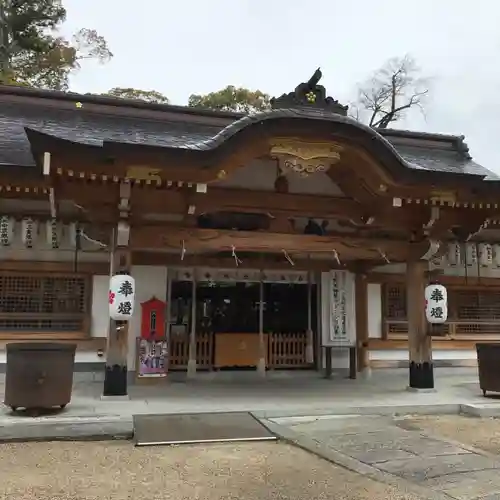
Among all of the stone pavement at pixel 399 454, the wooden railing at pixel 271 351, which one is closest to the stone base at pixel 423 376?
the stone pavement at pixel 399 454

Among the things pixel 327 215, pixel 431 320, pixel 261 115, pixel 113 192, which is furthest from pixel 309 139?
pixel 431 320

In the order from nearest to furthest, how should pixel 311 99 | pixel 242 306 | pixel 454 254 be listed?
pixel 311 99 < pixel 242 306 < pixel 454 254

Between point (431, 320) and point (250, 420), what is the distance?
4037 mm

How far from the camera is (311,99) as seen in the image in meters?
8.84

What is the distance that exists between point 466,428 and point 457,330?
6.02 metres

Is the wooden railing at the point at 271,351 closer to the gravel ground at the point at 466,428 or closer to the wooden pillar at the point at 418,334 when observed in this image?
the wooden pillar at the point at 418,334

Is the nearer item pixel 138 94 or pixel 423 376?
pixel 423 376

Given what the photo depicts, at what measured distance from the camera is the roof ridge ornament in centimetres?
880

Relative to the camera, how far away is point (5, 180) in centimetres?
870

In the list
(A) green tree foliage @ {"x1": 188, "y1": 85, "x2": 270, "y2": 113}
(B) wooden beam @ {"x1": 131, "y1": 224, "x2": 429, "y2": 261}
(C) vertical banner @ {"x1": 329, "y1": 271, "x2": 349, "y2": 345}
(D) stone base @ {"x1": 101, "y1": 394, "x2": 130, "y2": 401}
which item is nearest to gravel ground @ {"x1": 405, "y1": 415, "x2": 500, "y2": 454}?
(B) wooden beam @ {"x1": 131, "y1": 224, "x2": 429, "y2": 261}

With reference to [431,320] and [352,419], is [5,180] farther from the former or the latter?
[431,320]

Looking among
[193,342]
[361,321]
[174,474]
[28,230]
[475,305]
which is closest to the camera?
[174,474]

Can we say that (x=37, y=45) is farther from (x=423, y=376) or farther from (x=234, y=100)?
(x=423, y=376)

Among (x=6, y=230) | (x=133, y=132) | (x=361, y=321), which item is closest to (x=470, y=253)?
(x=361, y=321)
